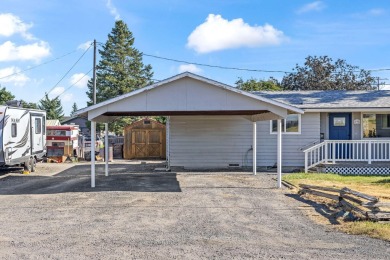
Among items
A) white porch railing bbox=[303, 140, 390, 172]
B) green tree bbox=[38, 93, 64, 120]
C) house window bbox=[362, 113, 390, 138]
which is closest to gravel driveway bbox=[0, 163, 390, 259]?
white porch railing bbox=[303, 140, 390, 172]

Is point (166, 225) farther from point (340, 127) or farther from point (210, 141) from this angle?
point (340, 127)

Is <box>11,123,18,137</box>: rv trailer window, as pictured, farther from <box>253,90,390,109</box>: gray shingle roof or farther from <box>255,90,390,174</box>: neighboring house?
<box>253,90,390,109</box>: gray shingle roof

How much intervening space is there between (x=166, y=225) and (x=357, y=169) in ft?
38.3

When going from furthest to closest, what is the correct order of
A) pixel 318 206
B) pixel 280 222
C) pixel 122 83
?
pixel 122 83 < pixel 318 206 < pixel 280 222

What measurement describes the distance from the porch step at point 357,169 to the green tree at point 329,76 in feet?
72.3

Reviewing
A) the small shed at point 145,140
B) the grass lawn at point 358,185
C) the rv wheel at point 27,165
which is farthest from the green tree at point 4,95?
the grass lawn at point 358,185

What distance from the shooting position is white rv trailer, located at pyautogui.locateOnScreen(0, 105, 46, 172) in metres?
14.9

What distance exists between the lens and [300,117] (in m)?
17.7

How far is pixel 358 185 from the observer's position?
13336mm

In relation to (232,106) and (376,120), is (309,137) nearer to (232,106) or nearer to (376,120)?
(376,120)

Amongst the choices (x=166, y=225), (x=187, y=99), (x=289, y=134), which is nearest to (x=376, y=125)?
(x=289, y=134)

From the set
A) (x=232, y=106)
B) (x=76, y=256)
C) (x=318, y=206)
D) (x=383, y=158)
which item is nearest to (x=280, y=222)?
(x=318, y=206)

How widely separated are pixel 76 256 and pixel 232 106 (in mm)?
7546

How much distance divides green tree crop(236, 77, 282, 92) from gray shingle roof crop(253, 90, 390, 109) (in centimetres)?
1886
